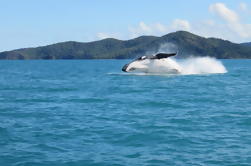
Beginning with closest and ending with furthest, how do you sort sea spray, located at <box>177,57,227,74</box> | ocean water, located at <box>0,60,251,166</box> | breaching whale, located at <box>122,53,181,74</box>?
ocean water, located at <box>0,60,251,166</box> < breaching whale, located at <box>122,53,181,74</box> < sea spray, located at <box>177,57,227,74</box>

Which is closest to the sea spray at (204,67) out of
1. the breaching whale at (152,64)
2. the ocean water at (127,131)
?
the breaching whale at (152,64)

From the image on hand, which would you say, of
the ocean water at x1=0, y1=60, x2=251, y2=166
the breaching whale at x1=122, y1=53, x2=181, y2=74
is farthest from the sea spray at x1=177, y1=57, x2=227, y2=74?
the ocean water at x1=0, y1=60, x2=251, y2=166

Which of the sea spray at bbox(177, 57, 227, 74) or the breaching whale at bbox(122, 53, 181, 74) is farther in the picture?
the sea spray at bbox(177, 57, 227, 74)

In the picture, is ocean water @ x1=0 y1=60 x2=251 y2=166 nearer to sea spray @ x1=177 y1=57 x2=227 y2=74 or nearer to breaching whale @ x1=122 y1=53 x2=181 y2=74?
breaching whale @ x1=122 y1=53 x2=181 y2=74

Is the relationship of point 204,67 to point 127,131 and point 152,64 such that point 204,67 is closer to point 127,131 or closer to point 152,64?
point 152,64

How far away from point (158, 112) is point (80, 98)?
11.0 meters

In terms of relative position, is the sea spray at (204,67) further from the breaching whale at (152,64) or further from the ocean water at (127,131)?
the ocean water at (127,131)

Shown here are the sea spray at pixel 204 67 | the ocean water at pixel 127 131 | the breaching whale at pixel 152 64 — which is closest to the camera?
the ocean water at pixel 127 131

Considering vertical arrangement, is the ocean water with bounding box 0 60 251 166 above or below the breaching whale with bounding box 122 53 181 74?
below

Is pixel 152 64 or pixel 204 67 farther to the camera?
pixel 204 67

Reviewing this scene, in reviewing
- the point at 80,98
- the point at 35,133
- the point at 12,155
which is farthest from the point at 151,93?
the point at 12,155

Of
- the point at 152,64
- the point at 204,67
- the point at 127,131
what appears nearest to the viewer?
the point at 127,131

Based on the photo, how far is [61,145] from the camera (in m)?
17.9

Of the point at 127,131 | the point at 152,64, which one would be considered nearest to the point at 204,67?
the point at 152,64
